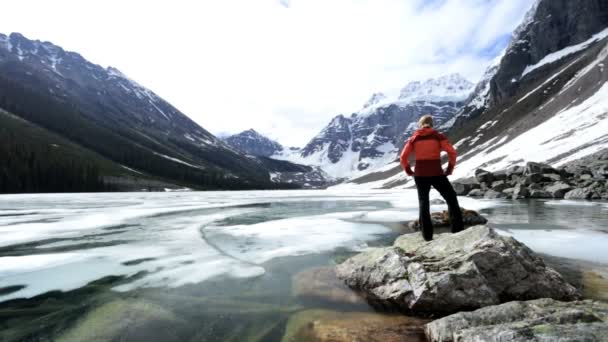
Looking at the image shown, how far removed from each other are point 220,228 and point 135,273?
7685 mm

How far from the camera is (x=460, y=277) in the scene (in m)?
5.82

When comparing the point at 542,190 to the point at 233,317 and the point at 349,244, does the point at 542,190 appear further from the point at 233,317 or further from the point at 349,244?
the point at 233,317

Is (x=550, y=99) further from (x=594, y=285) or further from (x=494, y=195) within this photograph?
(x=594, y=285)

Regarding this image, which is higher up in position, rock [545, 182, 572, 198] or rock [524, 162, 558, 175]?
rock [524, 162, 558, 175]

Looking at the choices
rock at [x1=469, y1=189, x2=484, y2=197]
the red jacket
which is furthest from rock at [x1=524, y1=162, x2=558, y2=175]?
the red jacket

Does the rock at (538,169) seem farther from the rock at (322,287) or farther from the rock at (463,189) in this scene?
the rock at (322,287)

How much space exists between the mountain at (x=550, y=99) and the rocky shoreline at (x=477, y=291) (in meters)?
70.6

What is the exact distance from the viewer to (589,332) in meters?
3.58

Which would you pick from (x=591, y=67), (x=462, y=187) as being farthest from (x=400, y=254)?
(x=591, y=67)

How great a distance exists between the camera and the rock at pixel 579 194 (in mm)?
31930

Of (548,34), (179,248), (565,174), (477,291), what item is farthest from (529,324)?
(548,34)

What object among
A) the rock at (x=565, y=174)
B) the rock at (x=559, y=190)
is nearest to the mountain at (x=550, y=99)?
the rock at (x=565, y=174)

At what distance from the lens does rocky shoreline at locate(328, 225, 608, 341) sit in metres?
4.01

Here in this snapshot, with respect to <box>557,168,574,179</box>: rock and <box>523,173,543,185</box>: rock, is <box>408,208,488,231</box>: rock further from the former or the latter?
<box>557,168,574,179</box>: rock
